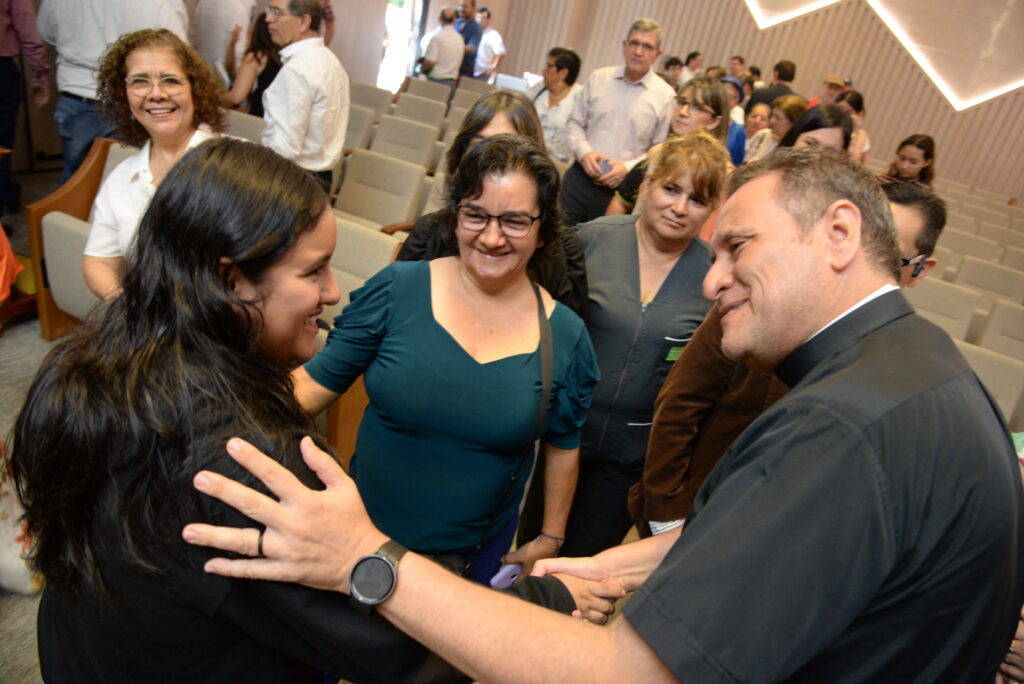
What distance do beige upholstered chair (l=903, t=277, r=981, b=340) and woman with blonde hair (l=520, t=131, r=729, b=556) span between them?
2454 mm

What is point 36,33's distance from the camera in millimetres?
4086

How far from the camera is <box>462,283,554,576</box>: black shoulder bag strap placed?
4.83ft

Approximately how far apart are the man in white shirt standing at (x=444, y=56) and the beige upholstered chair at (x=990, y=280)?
19.5 feet

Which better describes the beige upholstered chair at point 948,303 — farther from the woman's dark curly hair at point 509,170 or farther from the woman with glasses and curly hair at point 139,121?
the woman with glasses and curly hair at point 139,121

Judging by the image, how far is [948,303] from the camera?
3.77 meters

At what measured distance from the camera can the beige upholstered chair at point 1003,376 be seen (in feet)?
9.32

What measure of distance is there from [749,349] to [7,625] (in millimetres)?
2269

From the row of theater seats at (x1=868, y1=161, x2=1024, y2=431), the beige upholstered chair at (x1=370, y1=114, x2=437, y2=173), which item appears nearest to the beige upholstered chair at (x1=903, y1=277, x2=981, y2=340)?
the row of theater seats at (x1=868, y1=161, x2=1024, y2=431)

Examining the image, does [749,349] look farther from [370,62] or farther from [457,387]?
[370,62]

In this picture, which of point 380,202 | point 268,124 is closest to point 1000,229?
point 380,202

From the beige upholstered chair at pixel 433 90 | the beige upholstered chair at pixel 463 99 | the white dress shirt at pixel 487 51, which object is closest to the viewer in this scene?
the beige upholstered chair at pixel 463 99

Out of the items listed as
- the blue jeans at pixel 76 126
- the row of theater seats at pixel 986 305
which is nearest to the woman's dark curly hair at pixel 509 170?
the row of theater seats at pixel 986 305

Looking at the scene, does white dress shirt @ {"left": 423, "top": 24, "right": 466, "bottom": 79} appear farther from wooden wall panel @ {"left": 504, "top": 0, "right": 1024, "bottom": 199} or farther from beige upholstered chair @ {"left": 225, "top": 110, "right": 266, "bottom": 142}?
wooden wall panel @ {"left": 504, "top": 0, "right": 1024, "bottom": 199}

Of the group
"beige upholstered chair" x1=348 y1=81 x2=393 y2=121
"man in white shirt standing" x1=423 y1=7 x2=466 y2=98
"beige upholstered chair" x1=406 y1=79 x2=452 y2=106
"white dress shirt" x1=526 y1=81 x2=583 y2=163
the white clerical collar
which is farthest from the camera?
"man in white shirt standing" x1=423 y1=7 x2=466 y2=98
